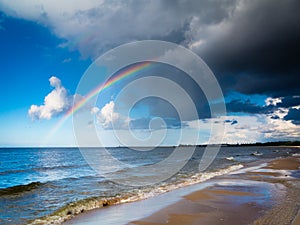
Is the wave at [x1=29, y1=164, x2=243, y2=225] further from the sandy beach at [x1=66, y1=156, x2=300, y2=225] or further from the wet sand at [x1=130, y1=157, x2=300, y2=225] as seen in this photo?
the wet sand at [x1=130, y1=157, x2=300, y2=225]

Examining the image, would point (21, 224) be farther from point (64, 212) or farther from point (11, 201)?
point (11, 201)

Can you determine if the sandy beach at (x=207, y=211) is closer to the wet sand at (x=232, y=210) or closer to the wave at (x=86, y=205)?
the wet sand at (x=232, y=210)

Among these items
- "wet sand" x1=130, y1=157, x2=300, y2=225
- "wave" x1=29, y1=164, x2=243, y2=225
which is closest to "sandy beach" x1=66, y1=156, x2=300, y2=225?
"wet sand" x1=130, y1=157, x2=300, y2=225

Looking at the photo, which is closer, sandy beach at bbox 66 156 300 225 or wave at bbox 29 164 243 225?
sandy beach at bbox 66 156 300 225

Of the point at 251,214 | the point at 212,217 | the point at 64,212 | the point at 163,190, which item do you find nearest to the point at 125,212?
the point at 64,212

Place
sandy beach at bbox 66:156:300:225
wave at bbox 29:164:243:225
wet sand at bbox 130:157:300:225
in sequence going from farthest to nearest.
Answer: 1. wave at bbox 29:164:243:225
2. sandy beach at bbox 66:156:300:225
3. wet sand at bbox 130:157:300:225

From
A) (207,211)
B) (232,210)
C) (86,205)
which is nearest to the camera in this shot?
(232,210)

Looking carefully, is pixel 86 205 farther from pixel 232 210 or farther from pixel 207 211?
pixel 232 210

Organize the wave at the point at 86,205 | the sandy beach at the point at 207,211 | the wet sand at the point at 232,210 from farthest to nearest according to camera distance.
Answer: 1. the wave at the point at 86,205
2. the sandy beach at the point at 207,211
3. the wet sand at the point at 232,210

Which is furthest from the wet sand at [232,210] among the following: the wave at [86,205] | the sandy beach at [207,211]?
the wave at [86,205]

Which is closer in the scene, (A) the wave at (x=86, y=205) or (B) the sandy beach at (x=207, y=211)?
(B) the sandy beach at (x=207, y=211)

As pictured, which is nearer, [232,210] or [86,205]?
[232,210]

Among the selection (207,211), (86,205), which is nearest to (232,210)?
(207,211)

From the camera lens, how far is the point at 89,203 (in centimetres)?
1162
